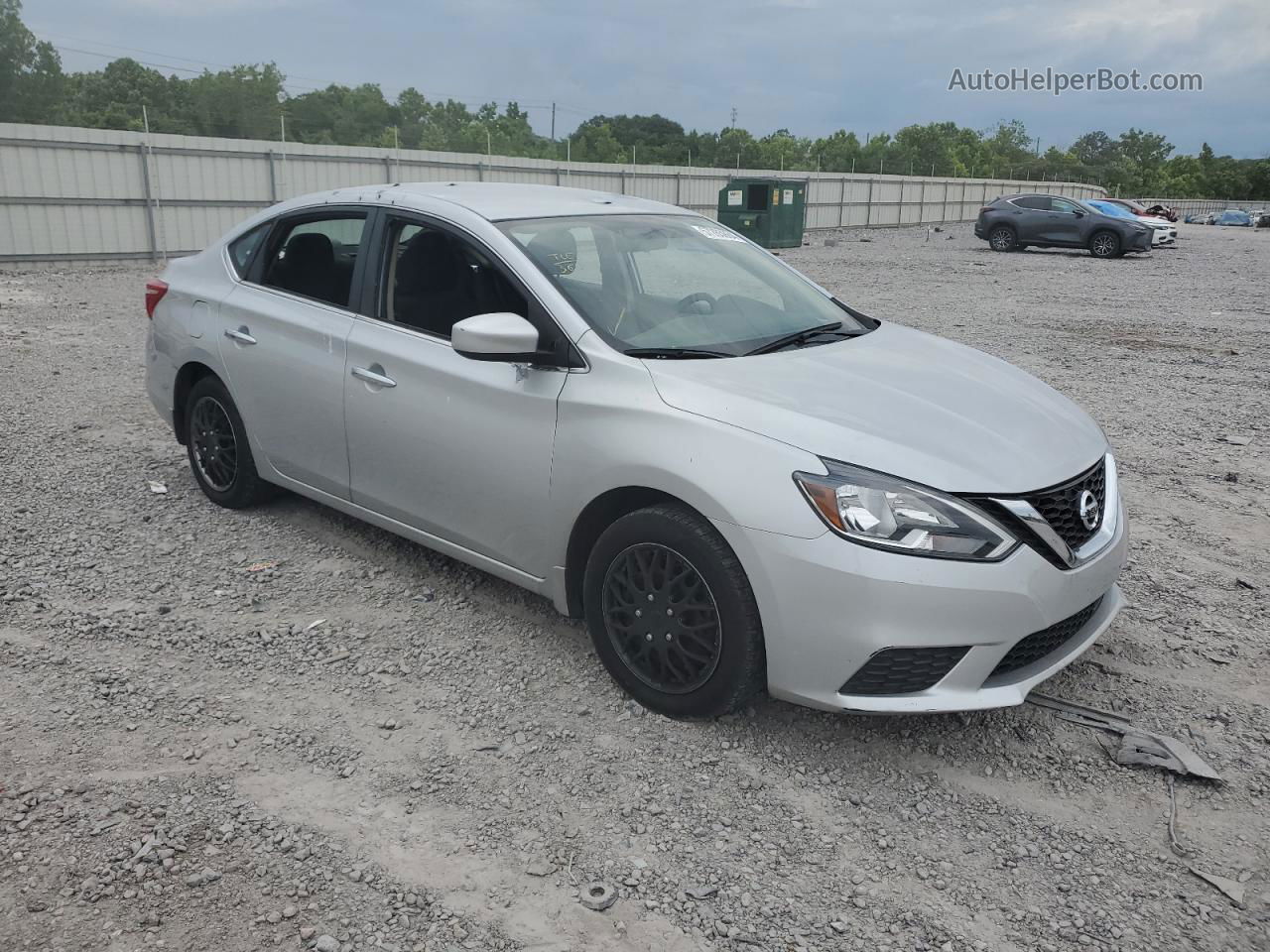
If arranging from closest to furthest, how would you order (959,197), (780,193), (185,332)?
(185,332)
(780,193)
(959,197)

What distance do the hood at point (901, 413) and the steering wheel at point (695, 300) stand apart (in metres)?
0.41

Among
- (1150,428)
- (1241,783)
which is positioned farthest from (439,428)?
(1150,428)

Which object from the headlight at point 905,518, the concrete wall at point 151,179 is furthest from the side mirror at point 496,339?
the concrete wall at point 151,179

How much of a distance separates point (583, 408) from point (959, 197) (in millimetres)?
53742

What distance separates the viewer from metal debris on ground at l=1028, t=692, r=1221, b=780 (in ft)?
10.9

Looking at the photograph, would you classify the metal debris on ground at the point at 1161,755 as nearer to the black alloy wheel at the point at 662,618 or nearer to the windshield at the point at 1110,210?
the black alloy wheel at the point at 662,618

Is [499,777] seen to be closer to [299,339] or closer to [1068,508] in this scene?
[1068,508]

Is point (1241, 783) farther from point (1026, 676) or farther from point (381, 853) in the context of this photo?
point (381, 853)

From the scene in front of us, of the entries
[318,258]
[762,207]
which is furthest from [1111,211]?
[318,258]

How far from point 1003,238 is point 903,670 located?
89.4 feet

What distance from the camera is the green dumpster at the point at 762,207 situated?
27.0 meters

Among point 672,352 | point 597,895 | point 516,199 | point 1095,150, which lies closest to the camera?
point 597,895

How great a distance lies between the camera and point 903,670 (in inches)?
119

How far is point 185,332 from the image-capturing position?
5.30m
